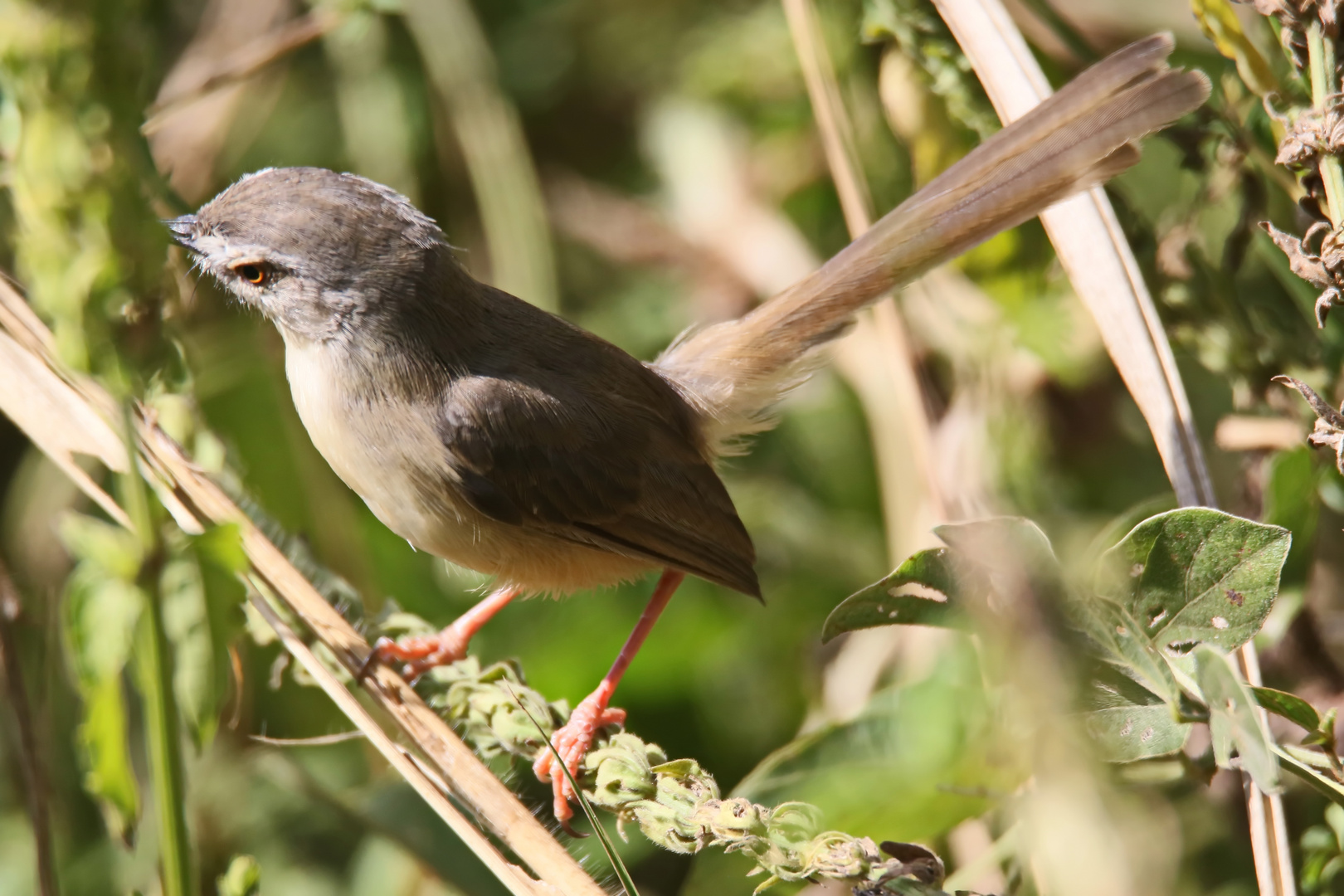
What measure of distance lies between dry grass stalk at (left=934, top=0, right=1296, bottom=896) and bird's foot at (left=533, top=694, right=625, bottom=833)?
56.4 inches

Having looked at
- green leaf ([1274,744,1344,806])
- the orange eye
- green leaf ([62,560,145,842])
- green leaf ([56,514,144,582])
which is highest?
the orange eye

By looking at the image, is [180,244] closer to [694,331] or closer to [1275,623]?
[694,331]

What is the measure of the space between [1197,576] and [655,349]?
314cm

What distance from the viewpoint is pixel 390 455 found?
304 cm

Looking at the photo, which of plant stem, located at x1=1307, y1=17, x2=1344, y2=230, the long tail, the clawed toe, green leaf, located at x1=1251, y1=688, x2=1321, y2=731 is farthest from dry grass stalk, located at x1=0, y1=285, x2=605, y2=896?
plant stem, located at x1=1307, y1=17, x2=1344, y2=230

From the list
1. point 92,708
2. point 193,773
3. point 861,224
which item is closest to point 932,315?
point 861,224

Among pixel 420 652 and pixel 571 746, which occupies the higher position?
pixel 420 652

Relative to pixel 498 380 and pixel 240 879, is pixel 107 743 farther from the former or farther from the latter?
pixel 498 380

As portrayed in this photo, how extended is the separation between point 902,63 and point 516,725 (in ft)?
6.55

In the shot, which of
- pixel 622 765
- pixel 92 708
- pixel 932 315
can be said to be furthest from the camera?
pixel 932 315

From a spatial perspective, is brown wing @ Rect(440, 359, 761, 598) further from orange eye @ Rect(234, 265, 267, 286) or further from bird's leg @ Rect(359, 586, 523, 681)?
orange eye @ Rect(234, 265, 267, 286)

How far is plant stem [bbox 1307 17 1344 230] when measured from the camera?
6.53 feet

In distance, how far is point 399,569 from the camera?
4367 millimetres

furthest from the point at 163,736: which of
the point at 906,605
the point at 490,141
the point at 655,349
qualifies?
the point at 490,141
